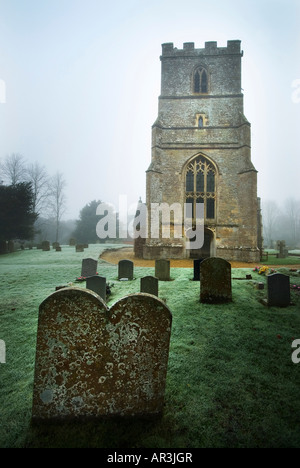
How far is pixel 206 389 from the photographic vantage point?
2.49 m

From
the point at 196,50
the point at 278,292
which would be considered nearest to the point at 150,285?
the point at 278,292

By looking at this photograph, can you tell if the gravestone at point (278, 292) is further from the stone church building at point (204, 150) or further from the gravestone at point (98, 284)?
the stone church building at point (204, 150)

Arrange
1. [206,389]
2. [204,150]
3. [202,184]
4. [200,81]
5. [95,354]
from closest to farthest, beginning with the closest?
[95,354], [206,389], [204,150], [202,184], [200,81]

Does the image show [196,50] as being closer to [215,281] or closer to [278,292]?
[215,281]

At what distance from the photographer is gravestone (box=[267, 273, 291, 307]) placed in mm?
5109

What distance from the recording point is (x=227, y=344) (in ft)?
11.3

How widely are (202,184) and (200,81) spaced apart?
807 cm

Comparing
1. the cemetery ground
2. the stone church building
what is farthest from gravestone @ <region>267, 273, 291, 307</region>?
the stone church building

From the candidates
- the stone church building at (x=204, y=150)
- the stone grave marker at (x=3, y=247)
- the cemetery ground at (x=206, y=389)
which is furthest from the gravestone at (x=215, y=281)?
the stone grave marker at (x=3, y=247)

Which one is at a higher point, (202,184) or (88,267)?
(202,184)

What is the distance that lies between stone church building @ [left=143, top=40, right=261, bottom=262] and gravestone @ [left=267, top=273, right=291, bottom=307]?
9.46 metres

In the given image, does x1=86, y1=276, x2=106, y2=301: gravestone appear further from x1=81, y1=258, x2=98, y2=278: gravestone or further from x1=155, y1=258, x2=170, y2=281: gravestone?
x1=155, y1=258, x2=170, y2=281: gravestone
